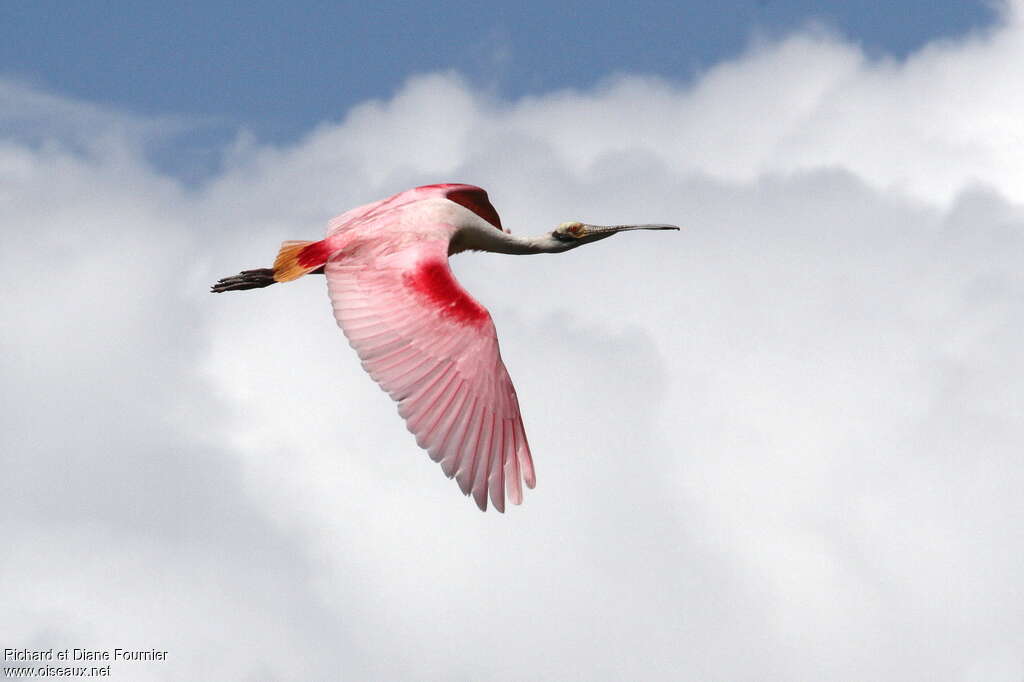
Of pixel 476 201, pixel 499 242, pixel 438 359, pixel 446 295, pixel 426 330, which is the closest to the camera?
pixel 438 359

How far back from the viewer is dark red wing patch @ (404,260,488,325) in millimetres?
17641

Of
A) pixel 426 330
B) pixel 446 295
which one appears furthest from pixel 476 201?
pixel 426 330

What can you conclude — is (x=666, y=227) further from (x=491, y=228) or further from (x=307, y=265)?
(x=307, y=265)

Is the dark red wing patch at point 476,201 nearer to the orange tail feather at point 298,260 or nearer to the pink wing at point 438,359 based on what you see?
the orange tail feather at point 298,260

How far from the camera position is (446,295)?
17703mm

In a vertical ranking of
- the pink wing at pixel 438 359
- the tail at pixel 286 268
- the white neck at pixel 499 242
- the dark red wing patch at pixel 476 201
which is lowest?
the pink wing at pixel 438 359

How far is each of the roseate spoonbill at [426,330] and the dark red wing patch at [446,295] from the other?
1 cm

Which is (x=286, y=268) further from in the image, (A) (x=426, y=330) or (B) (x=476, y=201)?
(B) (x=476, y=201)

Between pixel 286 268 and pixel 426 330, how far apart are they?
204 centimetres

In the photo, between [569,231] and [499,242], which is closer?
[499,242]

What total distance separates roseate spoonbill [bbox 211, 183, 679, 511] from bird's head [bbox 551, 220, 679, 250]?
8.19ft

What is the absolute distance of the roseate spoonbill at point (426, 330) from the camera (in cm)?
1662

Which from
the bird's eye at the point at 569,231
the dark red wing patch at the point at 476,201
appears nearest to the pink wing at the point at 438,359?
the dark red wing patch at the point at 476,201

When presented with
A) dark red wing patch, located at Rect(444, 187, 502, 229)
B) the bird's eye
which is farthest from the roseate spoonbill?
the bird's eye
